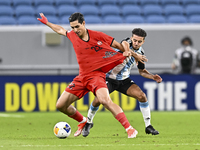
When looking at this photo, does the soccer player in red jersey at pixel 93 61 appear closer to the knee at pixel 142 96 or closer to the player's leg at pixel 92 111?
the player's leg at pixel 92 111

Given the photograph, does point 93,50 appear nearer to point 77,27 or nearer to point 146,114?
point 77,27

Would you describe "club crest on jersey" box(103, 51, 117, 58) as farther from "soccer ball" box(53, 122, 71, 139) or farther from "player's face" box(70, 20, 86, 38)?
"soccer ball" box(53, 122, 71, 139)

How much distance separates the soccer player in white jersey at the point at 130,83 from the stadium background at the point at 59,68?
4.98 metres

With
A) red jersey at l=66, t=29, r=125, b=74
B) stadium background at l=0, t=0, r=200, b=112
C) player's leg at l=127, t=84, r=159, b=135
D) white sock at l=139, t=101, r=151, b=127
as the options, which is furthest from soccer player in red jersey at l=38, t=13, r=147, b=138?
stadium background at l=0, t=0, r=200, b=112

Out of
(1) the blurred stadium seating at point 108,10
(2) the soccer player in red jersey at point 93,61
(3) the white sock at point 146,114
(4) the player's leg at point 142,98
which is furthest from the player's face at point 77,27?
(1) the blurred stadium seating at point 108,10

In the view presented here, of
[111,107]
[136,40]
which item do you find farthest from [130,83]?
[111,107]

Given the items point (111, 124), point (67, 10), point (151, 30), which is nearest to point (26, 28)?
point (67, 10)

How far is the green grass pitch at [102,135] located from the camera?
19.0ft

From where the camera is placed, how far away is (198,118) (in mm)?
10625

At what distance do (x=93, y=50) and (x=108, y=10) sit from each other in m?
9.70

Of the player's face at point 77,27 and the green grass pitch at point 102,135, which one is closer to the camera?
the green grass pitch at point 102,135

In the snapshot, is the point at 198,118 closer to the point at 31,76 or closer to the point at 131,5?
the point at 31,76

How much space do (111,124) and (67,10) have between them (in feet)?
24.5

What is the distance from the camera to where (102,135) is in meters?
7.22
